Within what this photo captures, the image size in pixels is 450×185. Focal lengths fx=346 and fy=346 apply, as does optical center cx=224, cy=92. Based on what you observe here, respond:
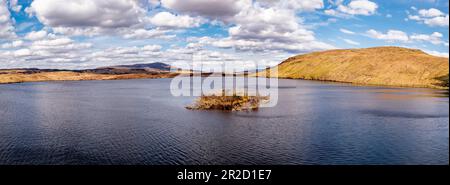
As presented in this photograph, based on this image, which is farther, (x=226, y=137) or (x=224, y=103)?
(x=224, y=103)

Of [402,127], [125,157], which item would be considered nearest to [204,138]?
[125,157]

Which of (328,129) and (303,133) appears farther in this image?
(328,129)

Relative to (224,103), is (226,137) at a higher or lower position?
lower

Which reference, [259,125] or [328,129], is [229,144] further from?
[328,129]

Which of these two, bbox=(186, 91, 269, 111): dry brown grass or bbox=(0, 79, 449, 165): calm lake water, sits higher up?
bbox=(186, 91, 269, 111): dry brown grass

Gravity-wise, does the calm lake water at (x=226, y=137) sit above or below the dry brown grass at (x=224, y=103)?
below

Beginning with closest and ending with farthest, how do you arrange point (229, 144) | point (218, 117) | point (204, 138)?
point (229, 144) → point (204, 138) → point (218, 117)

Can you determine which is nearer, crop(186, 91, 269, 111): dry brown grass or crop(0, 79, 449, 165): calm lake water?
crop(0, 79, 449, 165): calm lake water

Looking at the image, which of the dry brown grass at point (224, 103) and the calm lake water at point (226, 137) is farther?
the dry brown grass at point (224, 103)

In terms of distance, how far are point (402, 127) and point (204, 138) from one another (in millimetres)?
27662

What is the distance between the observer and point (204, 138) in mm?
40844
